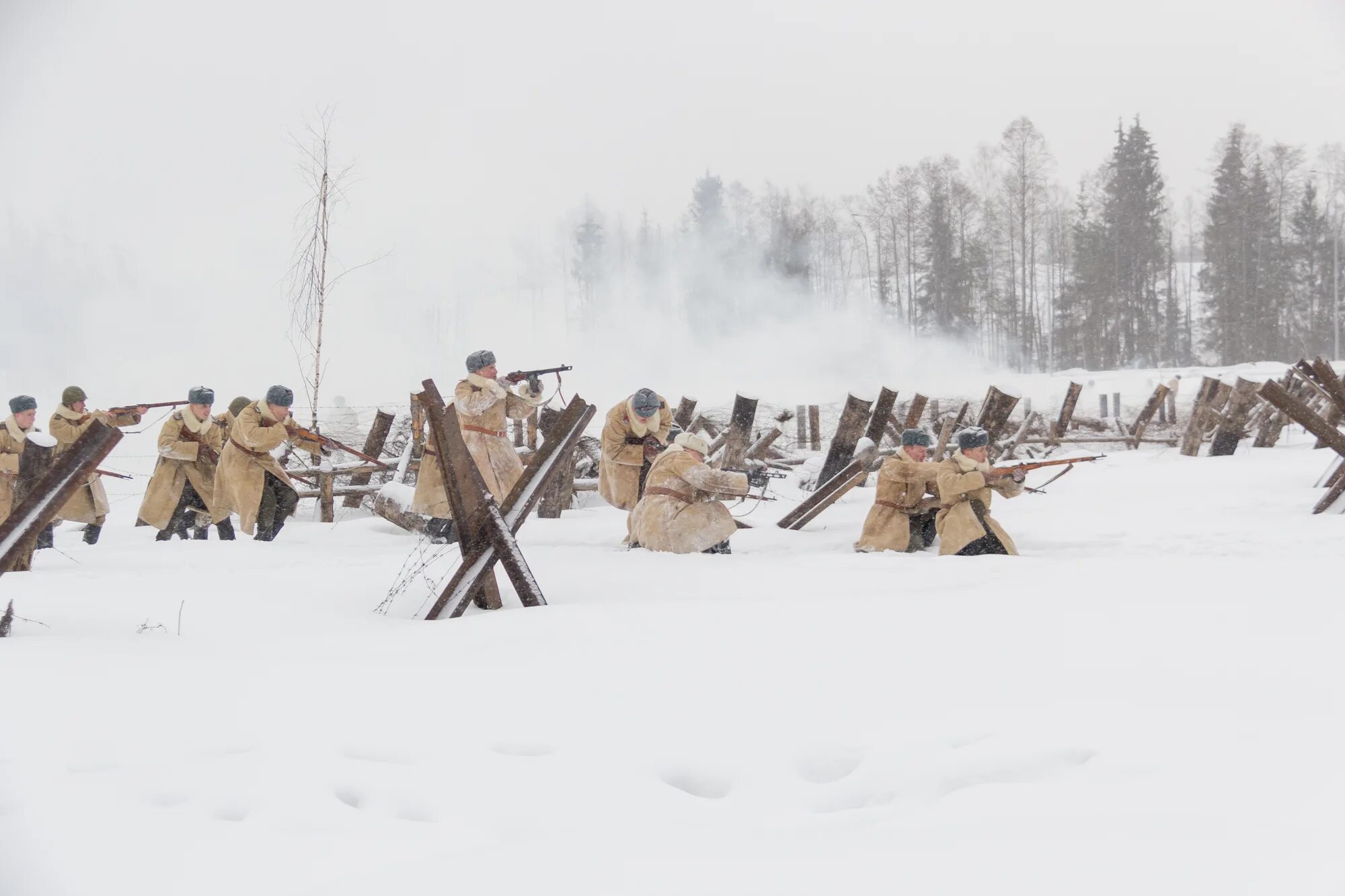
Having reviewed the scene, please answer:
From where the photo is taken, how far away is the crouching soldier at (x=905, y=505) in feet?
23.1

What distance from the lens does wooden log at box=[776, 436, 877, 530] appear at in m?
7.85

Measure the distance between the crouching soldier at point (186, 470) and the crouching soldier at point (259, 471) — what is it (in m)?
0.35

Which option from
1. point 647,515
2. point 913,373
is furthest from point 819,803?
point 913,373

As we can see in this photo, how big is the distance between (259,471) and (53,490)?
415cm

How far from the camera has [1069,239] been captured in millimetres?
44031

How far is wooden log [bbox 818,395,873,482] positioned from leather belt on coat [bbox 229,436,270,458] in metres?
4.77

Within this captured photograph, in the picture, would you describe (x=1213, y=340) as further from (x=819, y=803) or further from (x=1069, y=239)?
(x=819, y=803)

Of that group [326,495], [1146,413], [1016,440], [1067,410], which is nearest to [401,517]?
[326,495]

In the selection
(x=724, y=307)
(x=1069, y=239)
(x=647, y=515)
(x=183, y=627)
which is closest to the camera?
(x=183, y=627)

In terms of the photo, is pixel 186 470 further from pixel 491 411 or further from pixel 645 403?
pixel 645 403

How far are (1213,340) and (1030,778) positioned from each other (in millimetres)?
38167

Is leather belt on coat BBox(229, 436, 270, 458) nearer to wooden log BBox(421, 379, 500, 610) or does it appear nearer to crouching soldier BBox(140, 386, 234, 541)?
crouching soldier BBox(140, 386, 234, 541)

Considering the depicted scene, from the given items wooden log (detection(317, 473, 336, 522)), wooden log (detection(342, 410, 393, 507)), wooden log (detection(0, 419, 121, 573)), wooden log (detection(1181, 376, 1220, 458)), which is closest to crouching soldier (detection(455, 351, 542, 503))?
wooden log (detection(317, 473, 336, 522))

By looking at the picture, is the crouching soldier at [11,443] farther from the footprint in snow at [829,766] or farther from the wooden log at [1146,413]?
the wooden log at [1146,413]
